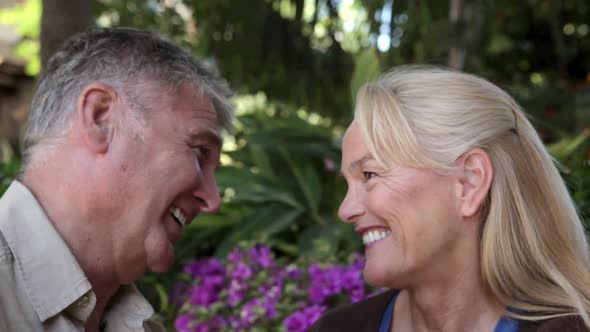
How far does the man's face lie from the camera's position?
221 cm

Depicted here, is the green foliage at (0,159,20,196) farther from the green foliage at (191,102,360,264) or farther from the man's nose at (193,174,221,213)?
the man's nose at (193,174,221,213)

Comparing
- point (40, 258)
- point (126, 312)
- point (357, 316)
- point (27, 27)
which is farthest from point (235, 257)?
point (27, 27)

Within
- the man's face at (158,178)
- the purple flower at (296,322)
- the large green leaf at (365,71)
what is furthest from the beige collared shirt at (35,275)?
the large green leaf at (365,71)

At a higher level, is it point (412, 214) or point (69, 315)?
point (412, 214)

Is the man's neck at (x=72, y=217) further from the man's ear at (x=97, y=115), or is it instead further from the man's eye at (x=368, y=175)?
the man's eye at (x=368, y=175)

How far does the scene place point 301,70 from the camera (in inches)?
301

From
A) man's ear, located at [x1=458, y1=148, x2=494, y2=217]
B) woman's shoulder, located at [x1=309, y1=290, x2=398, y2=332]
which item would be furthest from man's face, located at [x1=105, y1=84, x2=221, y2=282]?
man's ear, located at [x1=458, y1=148, x2=494, y2=217]

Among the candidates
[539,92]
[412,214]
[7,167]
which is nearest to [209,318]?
[412,214]

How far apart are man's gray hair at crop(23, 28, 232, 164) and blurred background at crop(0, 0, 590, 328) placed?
1.26 meters

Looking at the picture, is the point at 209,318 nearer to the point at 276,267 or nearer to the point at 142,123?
the point at 276,267

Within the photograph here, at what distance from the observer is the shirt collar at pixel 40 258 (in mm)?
2020

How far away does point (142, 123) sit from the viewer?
7.39 ft

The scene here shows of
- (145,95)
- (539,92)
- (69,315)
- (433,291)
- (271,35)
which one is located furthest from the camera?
(539,92)

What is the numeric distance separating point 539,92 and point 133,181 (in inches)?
277
